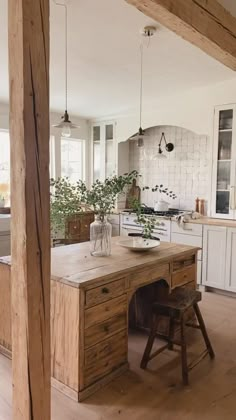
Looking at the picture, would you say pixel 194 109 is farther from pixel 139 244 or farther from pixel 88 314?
pixel 88 314

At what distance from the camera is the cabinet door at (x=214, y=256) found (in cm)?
391

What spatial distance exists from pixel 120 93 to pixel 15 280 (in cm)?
350

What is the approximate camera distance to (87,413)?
6.40 ft

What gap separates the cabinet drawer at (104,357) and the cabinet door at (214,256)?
1994 millimetres

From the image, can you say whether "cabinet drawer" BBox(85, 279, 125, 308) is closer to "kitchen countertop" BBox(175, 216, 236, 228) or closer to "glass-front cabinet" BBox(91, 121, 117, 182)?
"kitchen countertop" BBox(175, 216, 236, 228)

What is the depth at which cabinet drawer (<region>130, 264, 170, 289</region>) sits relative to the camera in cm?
238

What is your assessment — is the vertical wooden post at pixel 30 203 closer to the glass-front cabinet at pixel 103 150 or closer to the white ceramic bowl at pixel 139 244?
the white ceramic bowl at pixel 139 244

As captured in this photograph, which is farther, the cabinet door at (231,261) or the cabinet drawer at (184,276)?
the cabinet door at (231,261)

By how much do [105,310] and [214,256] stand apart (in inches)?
86.8

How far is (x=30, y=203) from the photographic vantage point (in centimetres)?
138

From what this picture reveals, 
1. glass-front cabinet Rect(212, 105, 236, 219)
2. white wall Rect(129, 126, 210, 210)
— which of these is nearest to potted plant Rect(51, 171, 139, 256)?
glass-front cabinet Rect(212, 105, 236, 219)

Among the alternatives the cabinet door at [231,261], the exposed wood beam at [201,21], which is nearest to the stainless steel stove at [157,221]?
the cabinet door at [231,261]

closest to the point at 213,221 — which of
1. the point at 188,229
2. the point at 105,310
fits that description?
the point at 188,229

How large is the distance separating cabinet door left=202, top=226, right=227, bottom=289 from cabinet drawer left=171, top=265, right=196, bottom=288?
1.04 m
